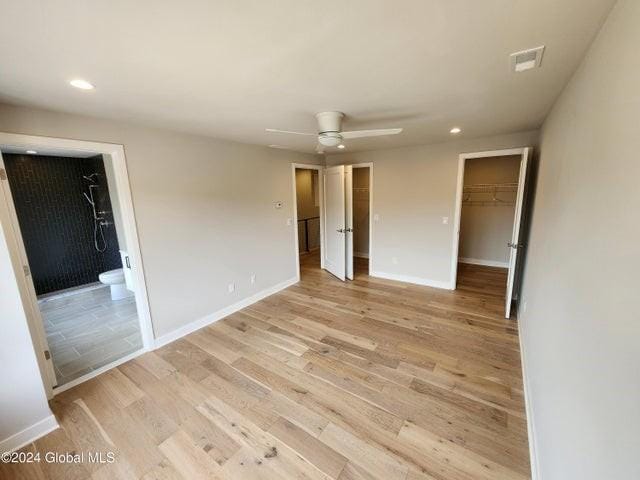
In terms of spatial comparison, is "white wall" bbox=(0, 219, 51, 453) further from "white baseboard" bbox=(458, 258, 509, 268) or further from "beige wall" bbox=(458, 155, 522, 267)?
"white baseboard" bbox=(458, 258, 509, 268)

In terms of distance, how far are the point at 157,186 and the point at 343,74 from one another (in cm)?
229

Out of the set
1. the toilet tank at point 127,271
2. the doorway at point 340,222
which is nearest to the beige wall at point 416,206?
the doorway at point 340,222

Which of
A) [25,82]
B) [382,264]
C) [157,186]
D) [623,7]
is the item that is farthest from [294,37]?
[382,264]

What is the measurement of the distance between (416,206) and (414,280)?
4.33 feet

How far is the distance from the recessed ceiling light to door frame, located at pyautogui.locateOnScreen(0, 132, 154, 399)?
806mm

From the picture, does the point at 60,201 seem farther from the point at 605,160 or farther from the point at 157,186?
the point at 605,160

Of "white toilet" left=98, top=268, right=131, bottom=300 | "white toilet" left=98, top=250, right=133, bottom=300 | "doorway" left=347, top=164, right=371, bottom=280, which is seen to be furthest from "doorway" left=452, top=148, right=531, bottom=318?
"white toilet" left=98, top=268, right=131, bottom=300

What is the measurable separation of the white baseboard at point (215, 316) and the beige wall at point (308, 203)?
2455mm

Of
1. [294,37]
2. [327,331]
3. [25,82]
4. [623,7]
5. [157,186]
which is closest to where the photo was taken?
[623,7]

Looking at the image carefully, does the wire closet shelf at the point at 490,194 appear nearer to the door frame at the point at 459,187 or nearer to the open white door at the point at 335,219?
the door frame at the point at 459,187

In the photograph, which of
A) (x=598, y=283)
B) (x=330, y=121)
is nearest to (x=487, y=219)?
(x=330, y=121)

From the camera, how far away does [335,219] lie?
5.02m

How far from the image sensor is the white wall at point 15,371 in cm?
179

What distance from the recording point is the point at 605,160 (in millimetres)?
1054
